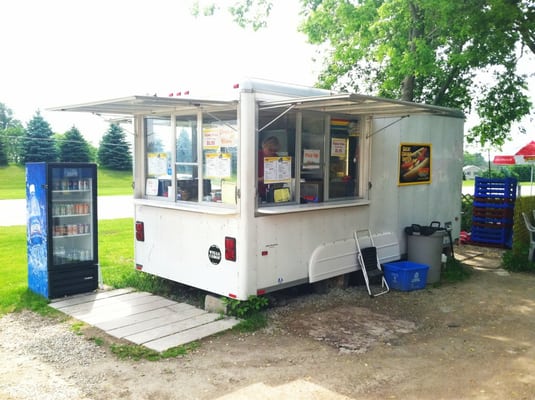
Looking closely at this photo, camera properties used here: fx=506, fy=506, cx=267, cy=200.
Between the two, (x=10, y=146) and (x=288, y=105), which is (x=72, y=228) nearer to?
(x=288, y=105)

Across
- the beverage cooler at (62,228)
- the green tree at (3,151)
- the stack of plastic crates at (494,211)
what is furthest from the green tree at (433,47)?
the green tree at (3,151)

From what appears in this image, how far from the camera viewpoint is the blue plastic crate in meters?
7.32

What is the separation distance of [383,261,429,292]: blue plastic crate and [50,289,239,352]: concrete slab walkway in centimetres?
270

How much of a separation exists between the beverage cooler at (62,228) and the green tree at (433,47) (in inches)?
288

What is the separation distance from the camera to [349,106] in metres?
6.18

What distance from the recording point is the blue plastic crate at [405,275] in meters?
7.32

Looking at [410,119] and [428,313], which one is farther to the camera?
[410,119]

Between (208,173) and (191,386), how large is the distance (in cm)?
282

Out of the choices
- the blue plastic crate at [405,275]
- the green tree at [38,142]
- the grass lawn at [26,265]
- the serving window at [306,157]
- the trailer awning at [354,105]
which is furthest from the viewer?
the green tree at [38,142]

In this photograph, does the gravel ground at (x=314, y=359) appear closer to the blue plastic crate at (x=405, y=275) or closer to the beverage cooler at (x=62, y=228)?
the blue plastic crate at (x=405, y=275)

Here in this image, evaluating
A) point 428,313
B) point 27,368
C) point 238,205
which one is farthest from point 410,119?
point 27,368

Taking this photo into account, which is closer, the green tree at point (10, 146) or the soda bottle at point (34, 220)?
the soda bottle at point (34, 220)

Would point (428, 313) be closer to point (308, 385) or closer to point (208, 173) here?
point (308, 385)

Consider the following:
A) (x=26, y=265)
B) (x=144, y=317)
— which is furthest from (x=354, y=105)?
(x=26, y=265)
